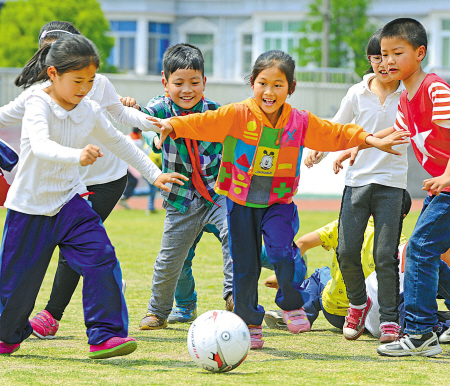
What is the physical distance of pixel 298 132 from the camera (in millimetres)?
4477

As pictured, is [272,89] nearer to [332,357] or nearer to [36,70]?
[36,70]

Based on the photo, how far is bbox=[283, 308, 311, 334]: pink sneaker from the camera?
4777mm

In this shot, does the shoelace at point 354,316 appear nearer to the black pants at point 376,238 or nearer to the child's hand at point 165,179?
the black pants at point 376,238

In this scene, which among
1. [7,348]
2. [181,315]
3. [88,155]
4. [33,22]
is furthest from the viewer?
[33,22]

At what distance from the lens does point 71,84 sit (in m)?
3.98

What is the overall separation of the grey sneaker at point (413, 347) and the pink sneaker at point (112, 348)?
4.84 feet

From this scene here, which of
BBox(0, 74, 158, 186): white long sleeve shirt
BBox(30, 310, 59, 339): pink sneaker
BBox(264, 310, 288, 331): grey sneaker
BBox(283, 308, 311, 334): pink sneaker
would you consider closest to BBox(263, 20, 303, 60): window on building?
BBox(264, 310, 288, 331): grey sneaker

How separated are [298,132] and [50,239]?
1587 mm

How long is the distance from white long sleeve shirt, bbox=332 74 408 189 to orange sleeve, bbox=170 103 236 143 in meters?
0.94

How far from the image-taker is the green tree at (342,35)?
27.9m

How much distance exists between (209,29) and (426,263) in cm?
3254

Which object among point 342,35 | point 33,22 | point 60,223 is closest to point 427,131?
point 60,223

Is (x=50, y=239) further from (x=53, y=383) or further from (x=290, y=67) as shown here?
(x=290, y=67)

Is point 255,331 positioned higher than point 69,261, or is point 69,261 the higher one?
point 69,261
